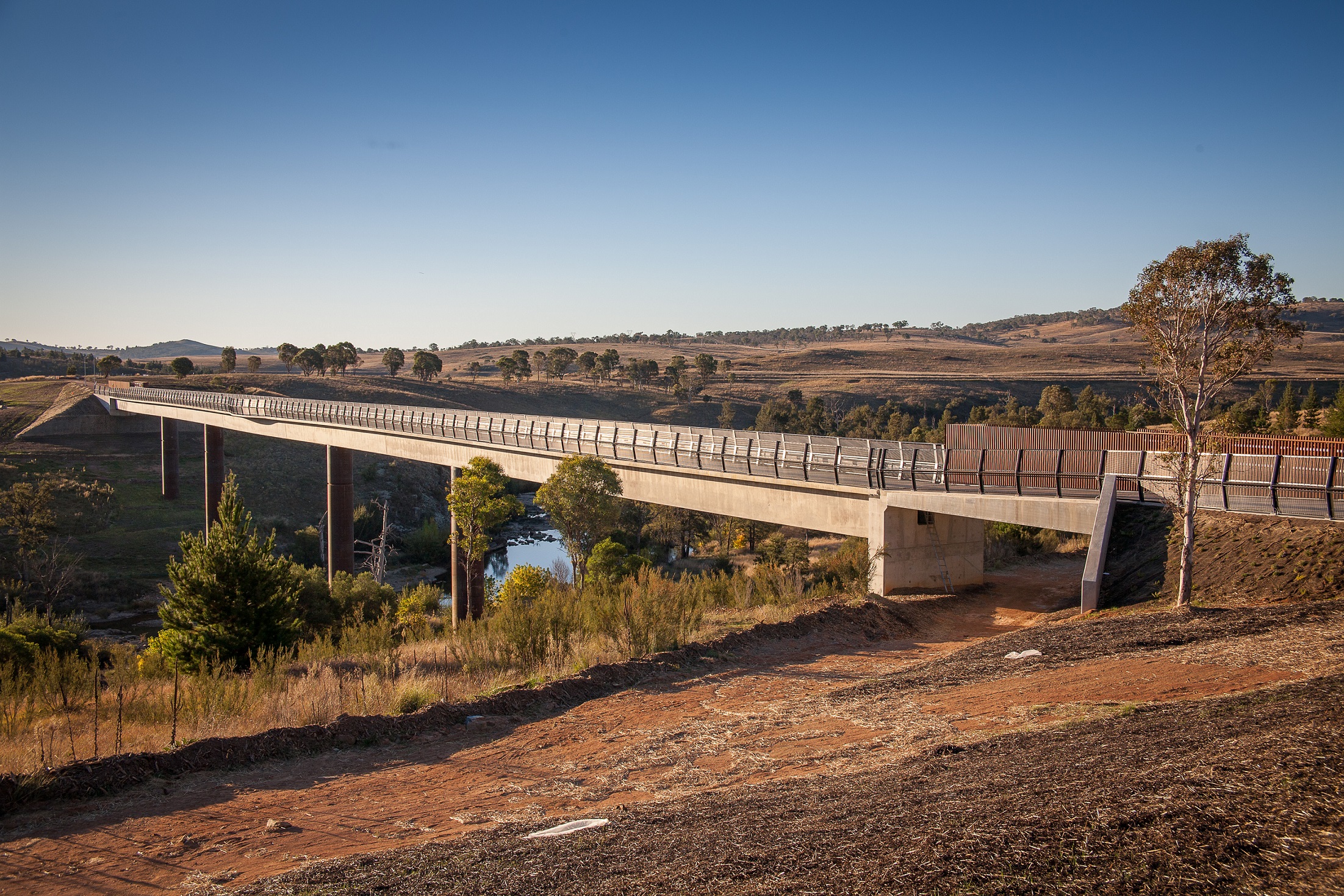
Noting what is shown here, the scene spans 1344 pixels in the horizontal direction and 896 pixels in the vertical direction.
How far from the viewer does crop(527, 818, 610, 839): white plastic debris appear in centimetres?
682

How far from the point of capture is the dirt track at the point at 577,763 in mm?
7086

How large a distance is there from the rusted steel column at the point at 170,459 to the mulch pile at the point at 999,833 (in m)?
67.8

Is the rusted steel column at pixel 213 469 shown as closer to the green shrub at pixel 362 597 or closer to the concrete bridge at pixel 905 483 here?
the green shrub at pixel 362 597

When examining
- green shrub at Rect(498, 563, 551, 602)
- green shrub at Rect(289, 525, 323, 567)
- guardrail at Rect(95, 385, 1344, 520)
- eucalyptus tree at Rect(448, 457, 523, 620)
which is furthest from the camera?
green shrub at Rect(289, 525, 323, 567)

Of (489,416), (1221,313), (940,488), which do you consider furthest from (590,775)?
(489,416)

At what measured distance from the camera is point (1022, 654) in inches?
524

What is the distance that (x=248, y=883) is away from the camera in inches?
249

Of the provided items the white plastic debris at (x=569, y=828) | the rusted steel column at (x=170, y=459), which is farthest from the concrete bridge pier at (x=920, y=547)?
the rusted steel column at (x=170, y=459)

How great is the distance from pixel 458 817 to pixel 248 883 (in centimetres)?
194

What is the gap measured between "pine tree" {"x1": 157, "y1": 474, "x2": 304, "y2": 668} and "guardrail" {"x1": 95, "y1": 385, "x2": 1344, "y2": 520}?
14.3 meters

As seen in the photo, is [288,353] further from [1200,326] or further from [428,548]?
[1200,326]

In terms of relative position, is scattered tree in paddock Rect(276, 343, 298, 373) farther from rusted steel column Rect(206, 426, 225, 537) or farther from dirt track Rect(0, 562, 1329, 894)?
dirt track Rect(0, 562, 1329, 894)

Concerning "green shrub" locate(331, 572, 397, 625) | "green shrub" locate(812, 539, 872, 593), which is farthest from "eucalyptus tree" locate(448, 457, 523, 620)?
"green shrub" locate(812, 539, 872, 593)

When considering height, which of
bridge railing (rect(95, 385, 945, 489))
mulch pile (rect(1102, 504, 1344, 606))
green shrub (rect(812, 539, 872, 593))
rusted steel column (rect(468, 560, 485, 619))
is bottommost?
rusted steel column (rect(468, 560, 485, 619))
